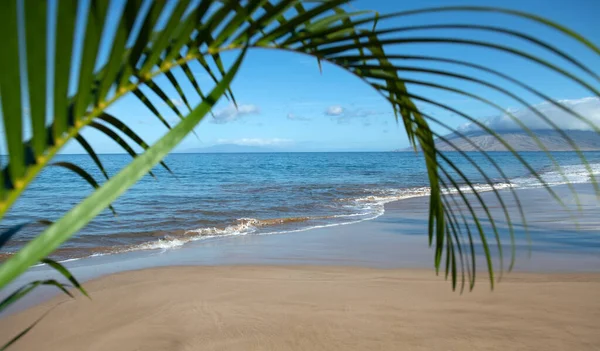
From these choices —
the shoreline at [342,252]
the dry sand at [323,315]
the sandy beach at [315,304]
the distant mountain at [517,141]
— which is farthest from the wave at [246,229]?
the distant mountain at [517,141]

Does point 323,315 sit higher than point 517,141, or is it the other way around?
point 517,141

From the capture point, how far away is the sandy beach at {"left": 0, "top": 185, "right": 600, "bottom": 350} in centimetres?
368

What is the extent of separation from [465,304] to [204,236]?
629cm

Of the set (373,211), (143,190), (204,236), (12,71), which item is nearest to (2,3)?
(12,71)

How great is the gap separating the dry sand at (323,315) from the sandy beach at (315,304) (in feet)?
Result: 0.04

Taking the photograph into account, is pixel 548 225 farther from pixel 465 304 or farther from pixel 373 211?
pixel 465 304

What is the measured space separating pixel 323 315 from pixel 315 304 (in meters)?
0.34

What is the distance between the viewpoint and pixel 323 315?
13.7ft

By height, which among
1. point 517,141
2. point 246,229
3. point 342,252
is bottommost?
point 246,229

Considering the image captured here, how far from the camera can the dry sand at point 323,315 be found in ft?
11.9

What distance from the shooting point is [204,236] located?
947 cm

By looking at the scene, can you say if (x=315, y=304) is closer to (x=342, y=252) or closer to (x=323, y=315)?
(x=323, y=315)

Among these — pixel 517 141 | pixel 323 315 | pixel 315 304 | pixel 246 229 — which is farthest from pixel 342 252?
pixel 517 141

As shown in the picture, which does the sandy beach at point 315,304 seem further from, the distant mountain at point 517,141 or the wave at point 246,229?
the distant mountain at point 517,141
